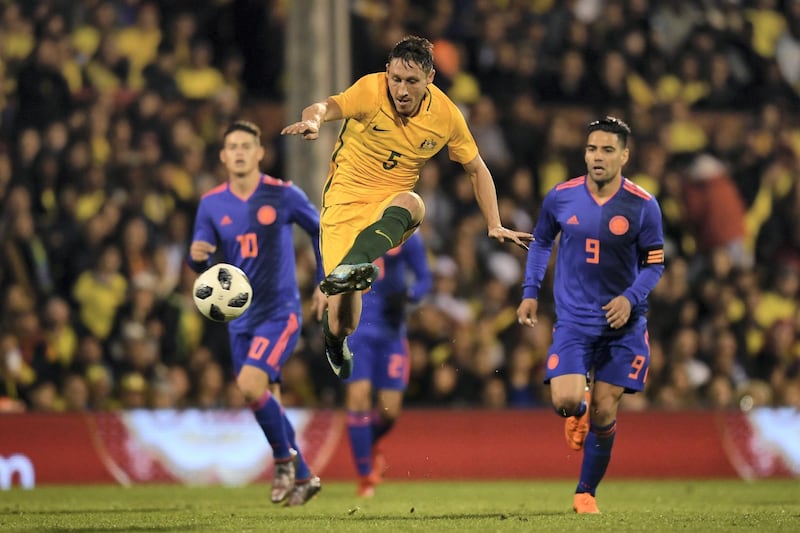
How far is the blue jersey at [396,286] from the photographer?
11.4m

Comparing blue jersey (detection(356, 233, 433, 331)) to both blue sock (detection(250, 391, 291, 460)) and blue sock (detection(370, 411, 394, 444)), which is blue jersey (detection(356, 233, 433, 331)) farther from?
blue sock (detection(250, 391, 291, 460))

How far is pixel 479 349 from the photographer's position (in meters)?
13.1

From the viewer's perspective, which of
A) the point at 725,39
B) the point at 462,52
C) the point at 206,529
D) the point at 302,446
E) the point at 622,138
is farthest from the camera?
the point at 725,39

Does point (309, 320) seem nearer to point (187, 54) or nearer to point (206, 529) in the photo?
point (187, 54)

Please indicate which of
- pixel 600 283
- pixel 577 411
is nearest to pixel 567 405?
pixel 577 411

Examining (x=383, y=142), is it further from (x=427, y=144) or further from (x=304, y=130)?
(x=304, y=130)

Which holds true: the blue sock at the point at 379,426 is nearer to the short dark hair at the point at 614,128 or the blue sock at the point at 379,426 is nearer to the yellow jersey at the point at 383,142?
the yellow jersey at the point at 383,142

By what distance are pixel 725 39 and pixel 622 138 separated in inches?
→ 338

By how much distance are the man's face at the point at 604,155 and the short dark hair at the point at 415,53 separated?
3.84 feet

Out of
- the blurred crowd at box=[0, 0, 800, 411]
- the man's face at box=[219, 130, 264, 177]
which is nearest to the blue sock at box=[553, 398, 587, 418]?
the man's face at box=[219, 130, 264, 177]

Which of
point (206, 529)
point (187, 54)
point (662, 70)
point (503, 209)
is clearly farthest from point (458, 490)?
point (662, 70)

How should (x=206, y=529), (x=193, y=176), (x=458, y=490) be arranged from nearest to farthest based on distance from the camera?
1. (x=206, y=529)
2. (x=458, y=490)
3. (x=193, y=176)

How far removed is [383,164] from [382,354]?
3097mm

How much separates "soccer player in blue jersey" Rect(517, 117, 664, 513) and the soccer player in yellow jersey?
0.60 metres
